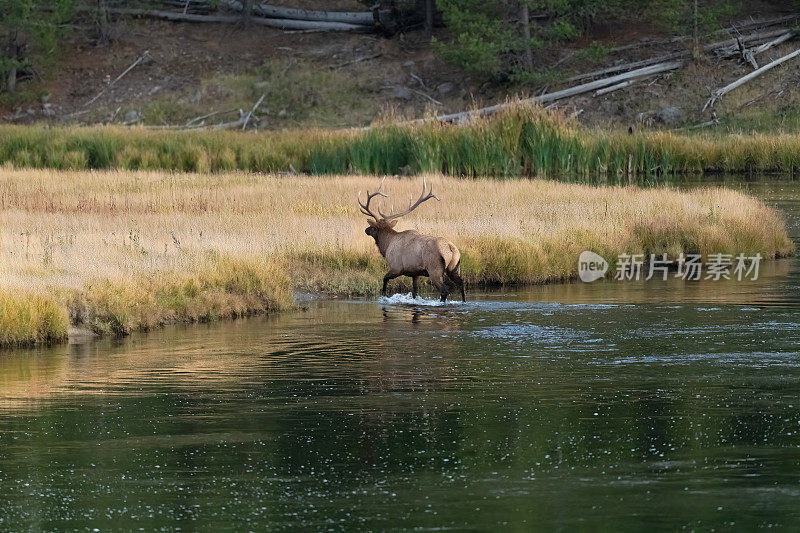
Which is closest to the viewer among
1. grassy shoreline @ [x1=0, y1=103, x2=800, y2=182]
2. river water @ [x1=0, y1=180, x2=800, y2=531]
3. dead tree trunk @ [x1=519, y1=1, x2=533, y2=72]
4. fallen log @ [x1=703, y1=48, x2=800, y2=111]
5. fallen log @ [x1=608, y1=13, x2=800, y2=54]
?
river water @ [x1=0, y1=180, x2=800, y2=531]

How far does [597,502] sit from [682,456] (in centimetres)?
136

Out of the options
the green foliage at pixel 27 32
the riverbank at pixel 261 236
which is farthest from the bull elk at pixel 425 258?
the green foliage at pixel 27 32

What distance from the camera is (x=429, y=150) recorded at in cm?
3484

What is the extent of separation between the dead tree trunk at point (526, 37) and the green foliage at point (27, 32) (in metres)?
18.7

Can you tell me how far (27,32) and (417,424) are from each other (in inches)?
1913

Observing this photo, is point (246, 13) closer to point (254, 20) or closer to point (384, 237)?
point (254, 20)

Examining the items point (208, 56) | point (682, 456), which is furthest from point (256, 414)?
point (208, 56)

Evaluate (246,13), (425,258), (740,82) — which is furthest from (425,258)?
(246,13)

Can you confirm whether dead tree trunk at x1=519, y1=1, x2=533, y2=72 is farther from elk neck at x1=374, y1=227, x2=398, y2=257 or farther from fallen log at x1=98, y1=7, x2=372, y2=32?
elk neck at x1=374, y1=227, x2=398, y2=257

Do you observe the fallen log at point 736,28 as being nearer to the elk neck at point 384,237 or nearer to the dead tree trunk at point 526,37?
the dead tree trunk at point 526,37

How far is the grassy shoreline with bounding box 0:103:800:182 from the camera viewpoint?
114 feet

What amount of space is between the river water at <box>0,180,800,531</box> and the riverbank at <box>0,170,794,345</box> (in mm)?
742

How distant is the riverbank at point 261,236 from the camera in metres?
15.8

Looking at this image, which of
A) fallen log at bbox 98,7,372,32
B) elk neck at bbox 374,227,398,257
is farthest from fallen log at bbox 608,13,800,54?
elk neck at bbox 374,227,398,257
